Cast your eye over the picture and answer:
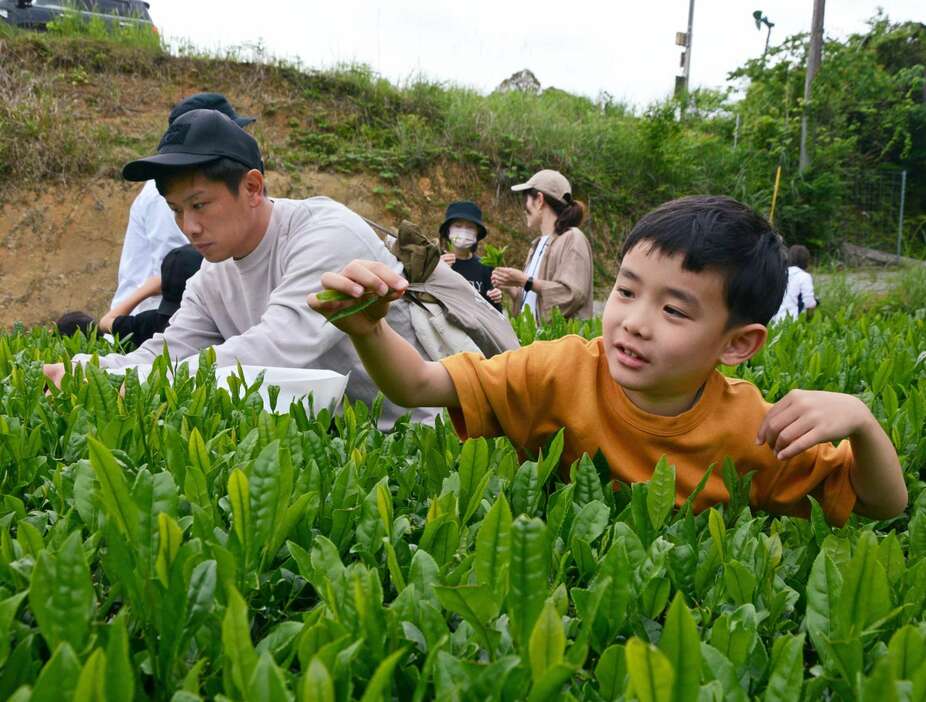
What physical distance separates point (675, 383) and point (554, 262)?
505 centimetres

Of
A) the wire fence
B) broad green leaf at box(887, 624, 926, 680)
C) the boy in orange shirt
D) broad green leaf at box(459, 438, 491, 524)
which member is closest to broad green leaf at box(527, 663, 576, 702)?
broad green leaf at box(887, 624, 926, 680)

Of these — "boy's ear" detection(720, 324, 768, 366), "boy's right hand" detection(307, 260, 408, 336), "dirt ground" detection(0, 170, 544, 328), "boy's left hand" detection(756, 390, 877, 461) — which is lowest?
"dirt ground" detection(0, 170, 544, 328)

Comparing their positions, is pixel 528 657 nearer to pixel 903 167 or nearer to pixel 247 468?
pixel 247 468

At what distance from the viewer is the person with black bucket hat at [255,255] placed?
300 cm

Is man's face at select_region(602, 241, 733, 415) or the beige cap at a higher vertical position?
the beige cap

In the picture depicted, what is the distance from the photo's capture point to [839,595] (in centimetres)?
125

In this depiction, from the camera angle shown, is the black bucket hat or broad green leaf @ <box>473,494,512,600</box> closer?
broad green leaf @ <box>473,494,512,600</box>

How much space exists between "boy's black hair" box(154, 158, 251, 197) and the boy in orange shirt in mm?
1549

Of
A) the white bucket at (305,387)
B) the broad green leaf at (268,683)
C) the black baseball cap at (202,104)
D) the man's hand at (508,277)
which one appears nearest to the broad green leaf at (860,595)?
the broad green leaf at (268,683)

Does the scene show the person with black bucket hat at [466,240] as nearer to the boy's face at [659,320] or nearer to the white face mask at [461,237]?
the white face mask at [461,237]

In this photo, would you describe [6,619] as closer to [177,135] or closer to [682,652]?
[682,652]

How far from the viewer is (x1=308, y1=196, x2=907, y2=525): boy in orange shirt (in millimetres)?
1913

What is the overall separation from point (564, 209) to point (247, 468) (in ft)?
19.5

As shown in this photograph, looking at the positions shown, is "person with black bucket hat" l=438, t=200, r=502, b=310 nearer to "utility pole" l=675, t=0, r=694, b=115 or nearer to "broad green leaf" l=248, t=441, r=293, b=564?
"broad green leaf" l=248, t=441, r=293, b=564
